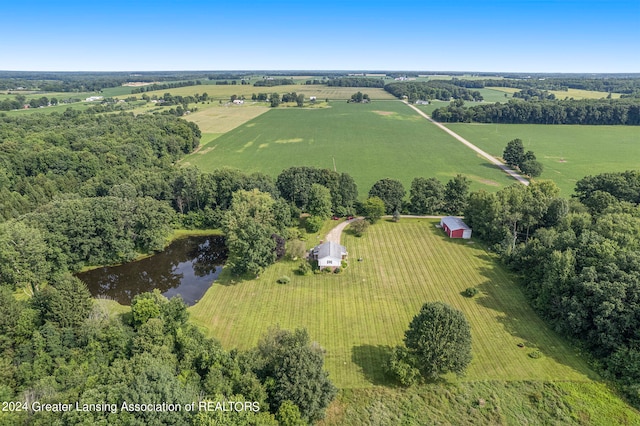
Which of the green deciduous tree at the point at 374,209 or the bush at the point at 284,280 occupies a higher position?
the green deciduous tree at the point at 374,209

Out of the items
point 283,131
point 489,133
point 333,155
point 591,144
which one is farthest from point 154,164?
point 591,144

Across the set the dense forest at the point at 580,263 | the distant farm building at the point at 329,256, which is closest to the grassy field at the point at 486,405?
the dense forest at the point at 580,263

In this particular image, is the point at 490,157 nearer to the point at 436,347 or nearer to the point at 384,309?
the point at 384,309

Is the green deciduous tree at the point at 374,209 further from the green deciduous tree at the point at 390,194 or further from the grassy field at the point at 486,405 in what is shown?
the grassy field at the point at 486,405

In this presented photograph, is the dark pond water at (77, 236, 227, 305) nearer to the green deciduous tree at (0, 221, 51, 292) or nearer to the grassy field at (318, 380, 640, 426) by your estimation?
the green deciduous tree at (0, 221, 51, 292)

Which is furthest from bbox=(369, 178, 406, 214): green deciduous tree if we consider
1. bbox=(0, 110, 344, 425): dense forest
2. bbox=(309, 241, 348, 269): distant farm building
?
bbox=(309, 241, 348, 269): distant farm building
